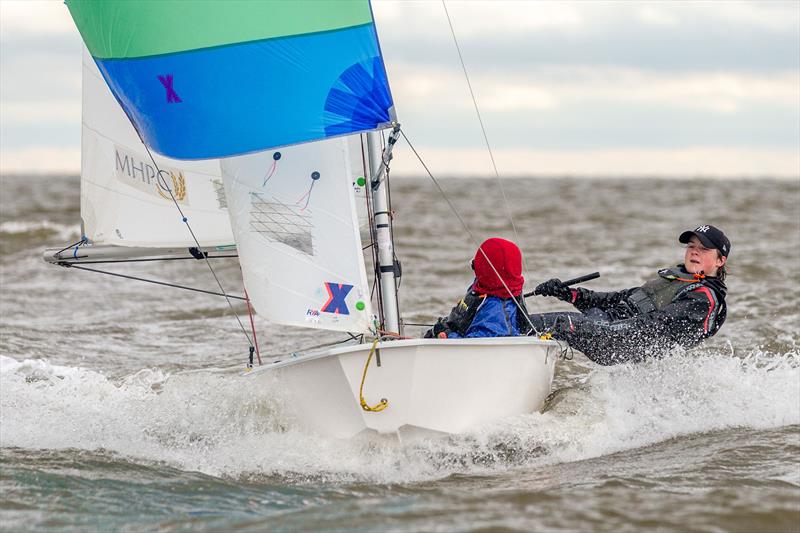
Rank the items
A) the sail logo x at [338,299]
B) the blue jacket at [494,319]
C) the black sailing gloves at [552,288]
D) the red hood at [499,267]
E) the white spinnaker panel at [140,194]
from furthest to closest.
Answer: the white spinnaker panel at [140,194] → the black sailing gloves at [552,288] → the red hood at [499,267] → the blue jacket at [494,319] → the sail logo x at [338,299]

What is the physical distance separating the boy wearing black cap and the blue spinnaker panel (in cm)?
186

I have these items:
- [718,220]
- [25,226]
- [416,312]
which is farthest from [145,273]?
[718,220]

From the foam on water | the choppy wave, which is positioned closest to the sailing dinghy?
the foam on water

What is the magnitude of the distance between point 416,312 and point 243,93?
6505 mm

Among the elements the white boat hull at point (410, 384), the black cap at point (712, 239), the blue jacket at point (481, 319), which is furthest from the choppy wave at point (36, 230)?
the white boat hull at point (410, 384)

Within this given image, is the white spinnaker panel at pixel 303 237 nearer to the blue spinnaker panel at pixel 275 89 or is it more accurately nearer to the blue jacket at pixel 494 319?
the blue spinnaker panel at pixel 275 89

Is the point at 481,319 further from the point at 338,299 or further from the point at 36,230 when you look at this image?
the point at 36,230

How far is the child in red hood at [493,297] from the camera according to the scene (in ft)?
19.2

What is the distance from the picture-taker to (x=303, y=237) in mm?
5727

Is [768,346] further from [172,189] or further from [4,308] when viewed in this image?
[4,308]

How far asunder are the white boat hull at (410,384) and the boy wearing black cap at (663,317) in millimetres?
1055

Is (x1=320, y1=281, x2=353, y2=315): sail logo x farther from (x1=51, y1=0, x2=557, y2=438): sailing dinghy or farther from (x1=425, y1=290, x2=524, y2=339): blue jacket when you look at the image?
(x1=425, y1=290, x2=524, y2=339): blue jacket

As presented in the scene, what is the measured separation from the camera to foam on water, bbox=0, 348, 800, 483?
542 centimetres

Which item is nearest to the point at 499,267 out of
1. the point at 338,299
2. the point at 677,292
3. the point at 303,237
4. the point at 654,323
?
the point at 338,299
